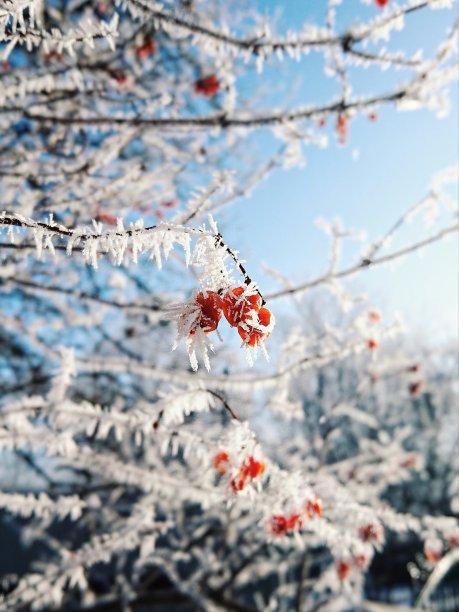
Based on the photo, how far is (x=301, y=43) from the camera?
2.11 m

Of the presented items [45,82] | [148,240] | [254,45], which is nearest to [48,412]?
[148,240]

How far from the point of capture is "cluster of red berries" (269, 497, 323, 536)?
1.88m

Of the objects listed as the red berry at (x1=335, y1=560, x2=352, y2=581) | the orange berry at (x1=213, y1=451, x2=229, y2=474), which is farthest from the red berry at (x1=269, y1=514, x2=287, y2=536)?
the red berry at (x1=335, y1=560, x2=352, y2=581)

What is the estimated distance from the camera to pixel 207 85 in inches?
161

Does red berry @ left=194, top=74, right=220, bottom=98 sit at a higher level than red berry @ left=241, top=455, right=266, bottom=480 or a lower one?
higher

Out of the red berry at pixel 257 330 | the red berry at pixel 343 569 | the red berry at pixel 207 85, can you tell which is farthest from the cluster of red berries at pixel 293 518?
the red berry at pixel 207 85

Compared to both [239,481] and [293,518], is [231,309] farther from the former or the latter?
[293,518]

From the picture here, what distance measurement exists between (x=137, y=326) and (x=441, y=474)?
19360 mm

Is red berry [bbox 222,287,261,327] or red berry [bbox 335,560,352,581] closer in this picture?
red berry [bbox 222,287,261,327]

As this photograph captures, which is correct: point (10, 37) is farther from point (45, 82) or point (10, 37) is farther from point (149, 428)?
point (149, 428)

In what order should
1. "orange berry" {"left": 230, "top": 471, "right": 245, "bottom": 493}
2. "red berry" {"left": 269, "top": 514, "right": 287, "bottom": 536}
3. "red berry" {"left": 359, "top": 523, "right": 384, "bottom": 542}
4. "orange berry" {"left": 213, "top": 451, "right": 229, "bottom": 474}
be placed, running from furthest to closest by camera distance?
1. "red berry" {"left": 359, "top": 523, "right": 384, "bottom": 542}
2. "red berry" {"left": 269, "top": 514, "right": 287, "bottom": 536}
3. "orange berry" {"left": 213, "top": 451, "right": 229, "bottom": 474}
4. "orange berry" {"left": 230, "top": 471, "right": 245, "bottom": 493}

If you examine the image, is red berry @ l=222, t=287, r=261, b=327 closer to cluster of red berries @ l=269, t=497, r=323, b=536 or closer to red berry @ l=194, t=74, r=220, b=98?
cluster of red berries @ l=269, t=497, r=323, b=536

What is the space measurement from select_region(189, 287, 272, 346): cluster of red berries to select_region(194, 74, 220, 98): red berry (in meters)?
3.61

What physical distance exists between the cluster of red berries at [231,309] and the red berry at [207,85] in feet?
11.8
